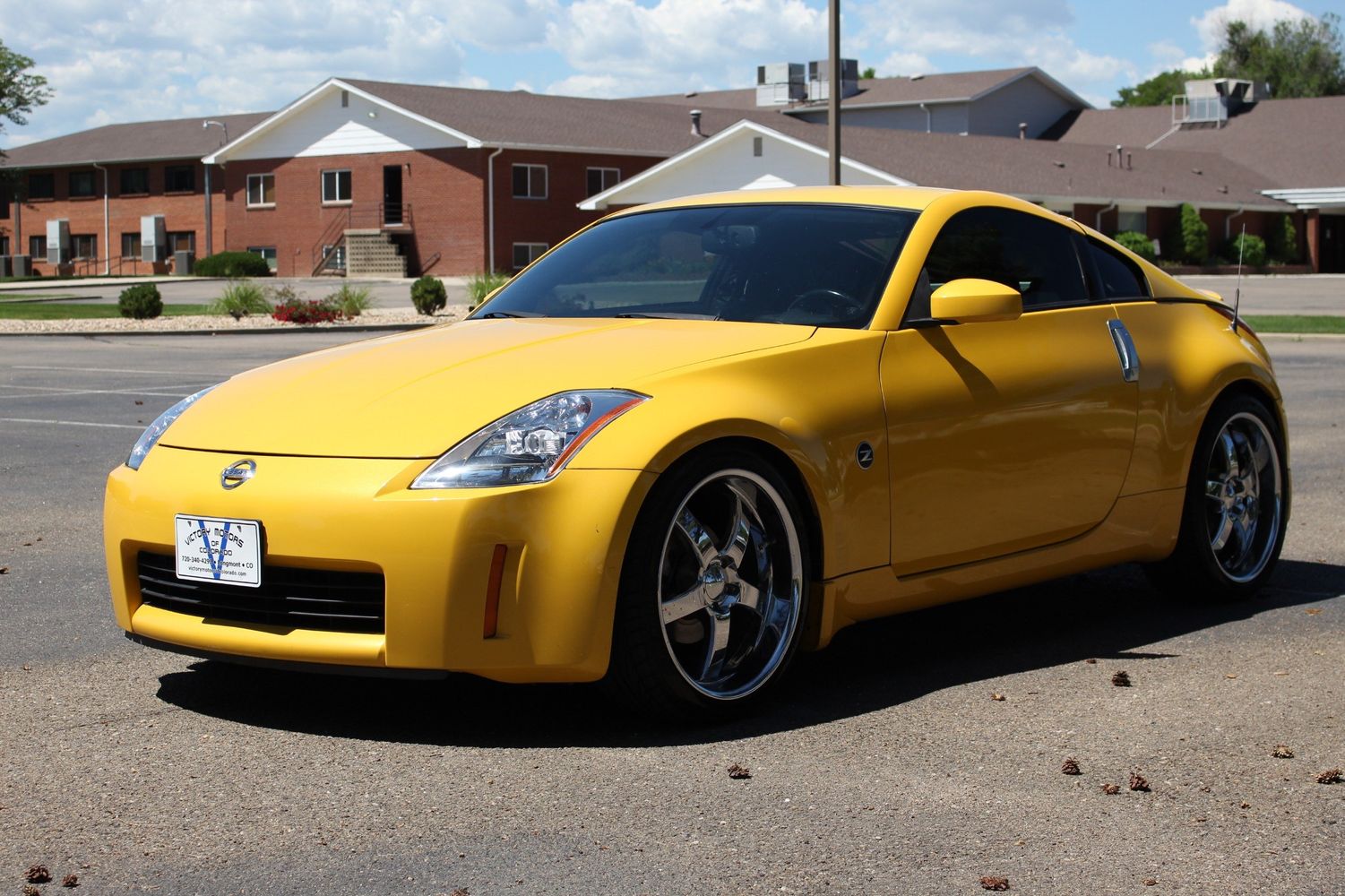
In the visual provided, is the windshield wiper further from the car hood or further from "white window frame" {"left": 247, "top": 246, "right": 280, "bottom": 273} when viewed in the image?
"white window frame" {"left": 247, "top": 246, "right": 280, "bottom": 273}

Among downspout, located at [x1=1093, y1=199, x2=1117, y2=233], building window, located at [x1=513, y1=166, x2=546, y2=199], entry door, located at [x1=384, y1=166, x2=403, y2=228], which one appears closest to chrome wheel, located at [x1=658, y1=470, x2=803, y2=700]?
building window, located at [x1=513, y1=166, x2=546, y2=199]

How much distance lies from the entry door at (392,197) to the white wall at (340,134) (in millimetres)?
859

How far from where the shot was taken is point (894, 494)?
5484 millimetres

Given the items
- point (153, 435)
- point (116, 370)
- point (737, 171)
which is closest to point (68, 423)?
point (116, 370)

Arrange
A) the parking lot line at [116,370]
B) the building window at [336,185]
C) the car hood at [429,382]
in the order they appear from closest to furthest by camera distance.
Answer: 1. the car hood at [429,382]
2. the parking lot line at [116,370]
3. the building window at [336,185]

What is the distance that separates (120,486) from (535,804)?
1784 millimetres

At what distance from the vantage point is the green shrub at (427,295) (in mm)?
35156

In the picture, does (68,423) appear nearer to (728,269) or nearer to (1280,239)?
(728,269)

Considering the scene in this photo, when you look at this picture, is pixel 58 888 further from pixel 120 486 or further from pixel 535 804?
pixel 120 486

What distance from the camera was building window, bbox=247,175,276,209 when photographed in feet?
210

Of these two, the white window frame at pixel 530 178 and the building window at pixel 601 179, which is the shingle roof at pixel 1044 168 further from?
the white window frame at pixel 530 178

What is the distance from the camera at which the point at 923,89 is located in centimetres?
8175

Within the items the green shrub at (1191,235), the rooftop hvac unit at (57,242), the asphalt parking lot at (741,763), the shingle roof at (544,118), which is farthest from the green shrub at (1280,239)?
the asphalt parking lot at (741,763)

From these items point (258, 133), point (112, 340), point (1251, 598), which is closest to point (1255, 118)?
point (258, 133)
